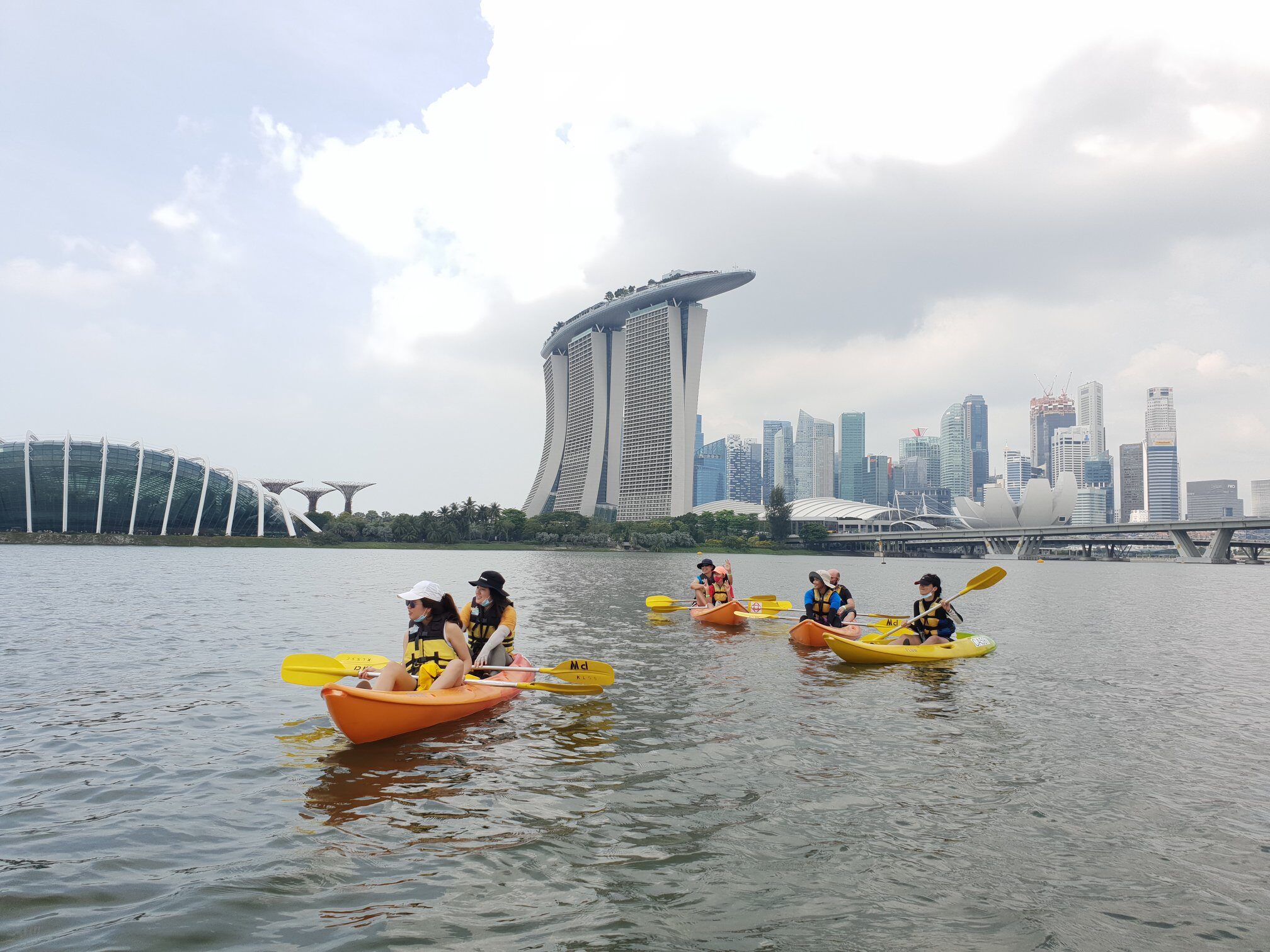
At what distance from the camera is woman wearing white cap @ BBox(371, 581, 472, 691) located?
1010cm

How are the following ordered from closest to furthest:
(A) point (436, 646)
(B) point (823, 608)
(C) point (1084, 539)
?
(A) point (436, 646) < (B) point (823, 608) < (C) point (1084, 539)

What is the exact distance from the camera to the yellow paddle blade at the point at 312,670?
10.9 meters

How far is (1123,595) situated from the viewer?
44500 mm

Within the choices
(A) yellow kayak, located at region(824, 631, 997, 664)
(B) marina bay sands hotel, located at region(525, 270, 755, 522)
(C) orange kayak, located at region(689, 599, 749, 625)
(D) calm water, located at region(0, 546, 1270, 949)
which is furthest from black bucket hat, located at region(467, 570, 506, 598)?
(B) marina bay sands hotel, located at region(525, 270, 755, 522)

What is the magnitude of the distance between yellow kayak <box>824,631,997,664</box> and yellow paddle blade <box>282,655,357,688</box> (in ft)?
32.1

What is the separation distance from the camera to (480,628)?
12031 mm

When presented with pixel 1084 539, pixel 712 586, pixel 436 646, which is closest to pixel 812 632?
pixel 712 586

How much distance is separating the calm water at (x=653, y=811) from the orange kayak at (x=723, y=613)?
20.3 feet

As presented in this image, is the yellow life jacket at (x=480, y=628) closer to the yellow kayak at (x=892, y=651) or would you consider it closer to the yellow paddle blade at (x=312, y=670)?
the yellow paddle blade at (x=312, y=670)

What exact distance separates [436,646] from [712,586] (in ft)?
49.2

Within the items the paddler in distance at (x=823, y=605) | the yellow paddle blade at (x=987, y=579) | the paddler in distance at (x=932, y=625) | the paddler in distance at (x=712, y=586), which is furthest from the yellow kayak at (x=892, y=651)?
the paddler in distance at (x=712, y=586)

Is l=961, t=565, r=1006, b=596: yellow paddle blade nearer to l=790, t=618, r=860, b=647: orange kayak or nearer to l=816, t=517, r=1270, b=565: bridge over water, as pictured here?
l=790, t=618, r=860, b=647: orange kayak

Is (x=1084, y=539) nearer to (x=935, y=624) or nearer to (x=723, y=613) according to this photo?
(x=723, y=613)

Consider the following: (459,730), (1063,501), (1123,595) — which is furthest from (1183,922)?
(1063,501)
